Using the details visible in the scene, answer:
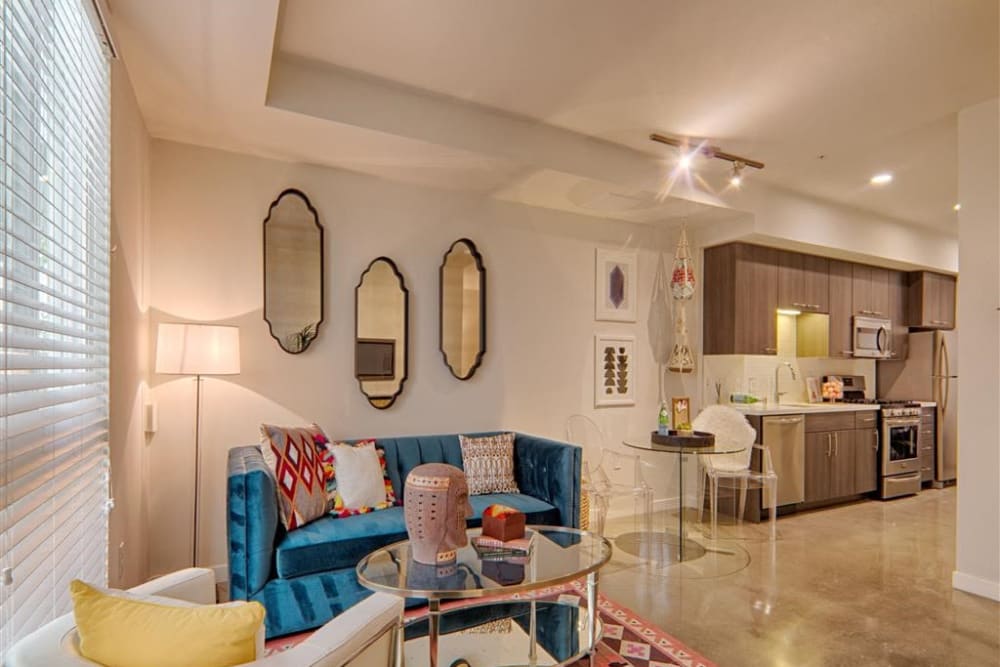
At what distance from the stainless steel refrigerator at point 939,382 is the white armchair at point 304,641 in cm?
678

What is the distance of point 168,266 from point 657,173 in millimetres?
3268

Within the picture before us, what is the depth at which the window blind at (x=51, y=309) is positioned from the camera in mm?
1264

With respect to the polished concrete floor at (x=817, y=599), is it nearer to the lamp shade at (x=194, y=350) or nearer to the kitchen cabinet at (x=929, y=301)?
the lamp shade at (x=194, y=350)

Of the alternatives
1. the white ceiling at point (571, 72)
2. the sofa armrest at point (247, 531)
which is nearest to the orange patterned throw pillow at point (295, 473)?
the sofa armrest at point (247, 531)

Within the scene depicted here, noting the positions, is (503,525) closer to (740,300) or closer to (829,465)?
(740,300)

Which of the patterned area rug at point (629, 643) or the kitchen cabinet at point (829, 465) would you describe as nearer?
the patterned area rug at point (629, 643)

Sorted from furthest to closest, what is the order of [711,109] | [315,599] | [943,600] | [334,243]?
[334,243] < [711,109] < [943,600] < [315,599]

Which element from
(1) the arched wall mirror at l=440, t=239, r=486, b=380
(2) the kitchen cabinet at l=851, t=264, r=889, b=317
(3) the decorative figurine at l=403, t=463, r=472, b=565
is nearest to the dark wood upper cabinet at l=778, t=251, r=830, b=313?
(2) the kitchen cabinet at l=851, t=264, r=889, b=317

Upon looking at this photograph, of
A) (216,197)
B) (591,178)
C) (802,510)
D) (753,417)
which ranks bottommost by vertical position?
(802,510)

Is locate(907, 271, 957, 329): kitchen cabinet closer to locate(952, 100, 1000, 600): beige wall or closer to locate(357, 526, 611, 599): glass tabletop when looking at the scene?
locate(952, 100, 1000, 600): beige wall

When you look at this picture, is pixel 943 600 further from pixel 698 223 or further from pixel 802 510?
A: pixel 698 223

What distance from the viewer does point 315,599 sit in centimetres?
259

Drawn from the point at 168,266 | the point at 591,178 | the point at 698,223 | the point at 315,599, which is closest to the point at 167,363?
the point at 168,266

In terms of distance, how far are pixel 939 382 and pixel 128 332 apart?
738 cm
